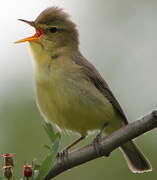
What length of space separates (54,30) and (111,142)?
9.28 feet

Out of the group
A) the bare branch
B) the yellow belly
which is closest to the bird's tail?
the yellow belly

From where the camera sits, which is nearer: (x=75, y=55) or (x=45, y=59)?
(x=45, y=59)

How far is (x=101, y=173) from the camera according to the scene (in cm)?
687

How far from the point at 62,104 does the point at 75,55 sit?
90 centimetres

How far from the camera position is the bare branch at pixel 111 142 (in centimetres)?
282

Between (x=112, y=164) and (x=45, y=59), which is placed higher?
(x=45, y=59)

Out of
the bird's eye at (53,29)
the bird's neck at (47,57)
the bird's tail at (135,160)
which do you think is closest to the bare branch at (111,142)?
the bird's tail at (135,160)

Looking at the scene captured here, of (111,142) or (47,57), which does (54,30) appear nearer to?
(47,57)

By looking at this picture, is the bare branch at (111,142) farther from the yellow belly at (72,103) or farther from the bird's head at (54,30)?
the bird's head at (54,30)

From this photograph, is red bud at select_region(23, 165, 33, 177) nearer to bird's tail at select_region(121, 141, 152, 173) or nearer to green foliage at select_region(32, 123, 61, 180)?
green foliage at select_region(32, 123, 61, 180)

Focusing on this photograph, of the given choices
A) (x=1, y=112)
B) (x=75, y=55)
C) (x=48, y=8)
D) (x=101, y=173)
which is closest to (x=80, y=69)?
(x=75, y=55)

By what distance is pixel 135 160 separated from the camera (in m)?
5.26

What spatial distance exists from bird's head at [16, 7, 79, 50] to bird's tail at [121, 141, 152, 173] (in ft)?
4.21

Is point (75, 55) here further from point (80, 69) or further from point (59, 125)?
point (59, 125)
